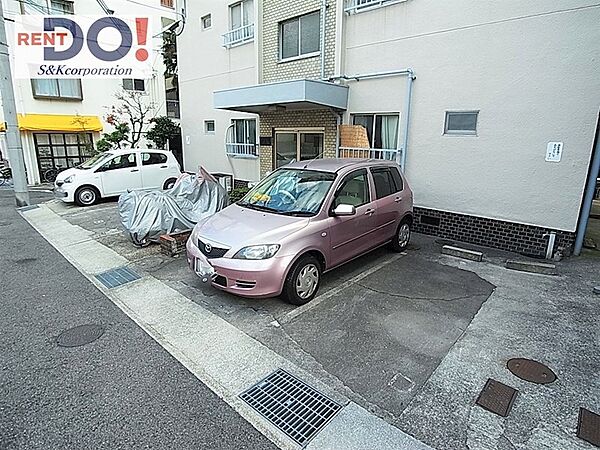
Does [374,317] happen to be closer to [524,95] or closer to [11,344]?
[11,344]

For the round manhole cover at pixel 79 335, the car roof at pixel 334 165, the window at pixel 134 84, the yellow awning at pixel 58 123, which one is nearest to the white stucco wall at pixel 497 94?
the car roof at pixel 334 165

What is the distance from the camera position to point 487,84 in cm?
648

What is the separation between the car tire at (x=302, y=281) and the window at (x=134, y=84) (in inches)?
729

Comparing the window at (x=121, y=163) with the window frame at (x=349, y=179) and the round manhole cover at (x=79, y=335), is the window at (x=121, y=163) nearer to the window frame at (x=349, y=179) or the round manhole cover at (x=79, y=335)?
the round manhole cover at (x=79, y=335)

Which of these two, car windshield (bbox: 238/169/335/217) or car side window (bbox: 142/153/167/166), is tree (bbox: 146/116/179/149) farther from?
car windshield (bbox: 238/169/335/217)

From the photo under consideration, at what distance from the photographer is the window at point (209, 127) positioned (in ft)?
43.5

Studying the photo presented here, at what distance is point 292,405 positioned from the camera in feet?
9.20

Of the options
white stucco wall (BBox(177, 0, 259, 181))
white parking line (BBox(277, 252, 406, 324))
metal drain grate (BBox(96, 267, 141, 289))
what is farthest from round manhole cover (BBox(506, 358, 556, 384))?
white stucco wall (BBox(177, 0, 259, 181))

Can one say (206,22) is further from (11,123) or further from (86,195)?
(86,195)

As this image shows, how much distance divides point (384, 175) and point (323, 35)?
200 inches

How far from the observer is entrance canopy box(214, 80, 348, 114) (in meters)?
7.83

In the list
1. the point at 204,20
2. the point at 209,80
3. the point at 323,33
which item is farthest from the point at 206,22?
the point at 323,33

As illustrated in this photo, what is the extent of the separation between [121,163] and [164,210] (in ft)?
18.0

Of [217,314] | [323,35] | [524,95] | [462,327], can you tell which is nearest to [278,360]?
[217,314]
